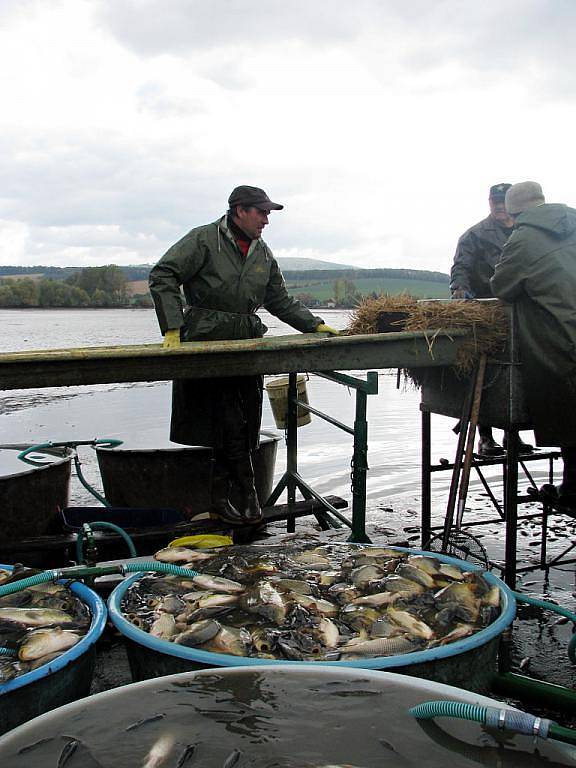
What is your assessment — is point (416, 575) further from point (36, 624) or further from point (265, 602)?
point (36, 624)

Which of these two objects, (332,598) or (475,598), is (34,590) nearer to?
(332,598)

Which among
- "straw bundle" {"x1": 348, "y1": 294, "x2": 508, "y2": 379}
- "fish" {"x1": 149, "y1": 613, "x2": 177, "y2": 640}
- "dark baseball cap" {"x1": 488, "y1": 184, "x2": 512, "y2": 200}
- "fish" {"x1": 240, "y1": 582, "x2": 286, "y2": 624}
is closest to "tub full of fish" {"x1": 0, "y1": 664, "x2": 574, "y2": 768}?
"fish" {"x1": 149, "y1": 613, "x2": 177, "y2": 640}

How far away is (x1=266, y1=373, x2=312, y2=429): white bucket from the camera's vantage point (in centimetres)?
740

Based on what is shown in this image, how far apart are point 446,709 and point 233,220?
4.67 metres

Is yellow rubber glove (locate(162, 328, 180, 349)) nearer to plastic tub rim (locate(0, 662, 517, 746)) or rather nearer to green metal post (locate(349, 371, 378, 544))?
green metal post (locate(349, 371, 378, 544))

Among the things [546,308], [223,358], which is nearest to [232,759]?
[223,358]

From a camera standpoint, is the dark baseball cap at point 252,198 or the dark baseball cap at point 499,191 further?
the dark baseball cap at point 499,191

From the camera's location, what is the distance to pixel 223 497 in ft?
20.5

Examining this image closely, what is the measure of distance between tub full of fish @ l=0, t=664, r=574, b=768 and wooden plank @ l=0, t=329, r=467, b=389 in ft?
7.73

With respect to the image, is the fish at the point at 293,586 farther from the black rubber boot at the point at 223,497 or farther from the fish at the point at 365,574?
the black rubber boot at the point at 223,497

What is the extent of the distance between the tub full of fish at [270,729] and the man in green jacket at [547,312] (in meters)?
3.01

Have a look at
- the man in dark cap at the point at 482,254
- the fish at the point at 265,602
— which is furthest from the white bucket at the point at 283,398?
the fish at the point at 265,602

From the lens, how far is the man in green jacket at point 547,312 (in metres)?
5.05

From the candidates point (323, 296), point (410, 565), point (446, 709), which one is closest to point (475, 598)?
point (410, 565)
